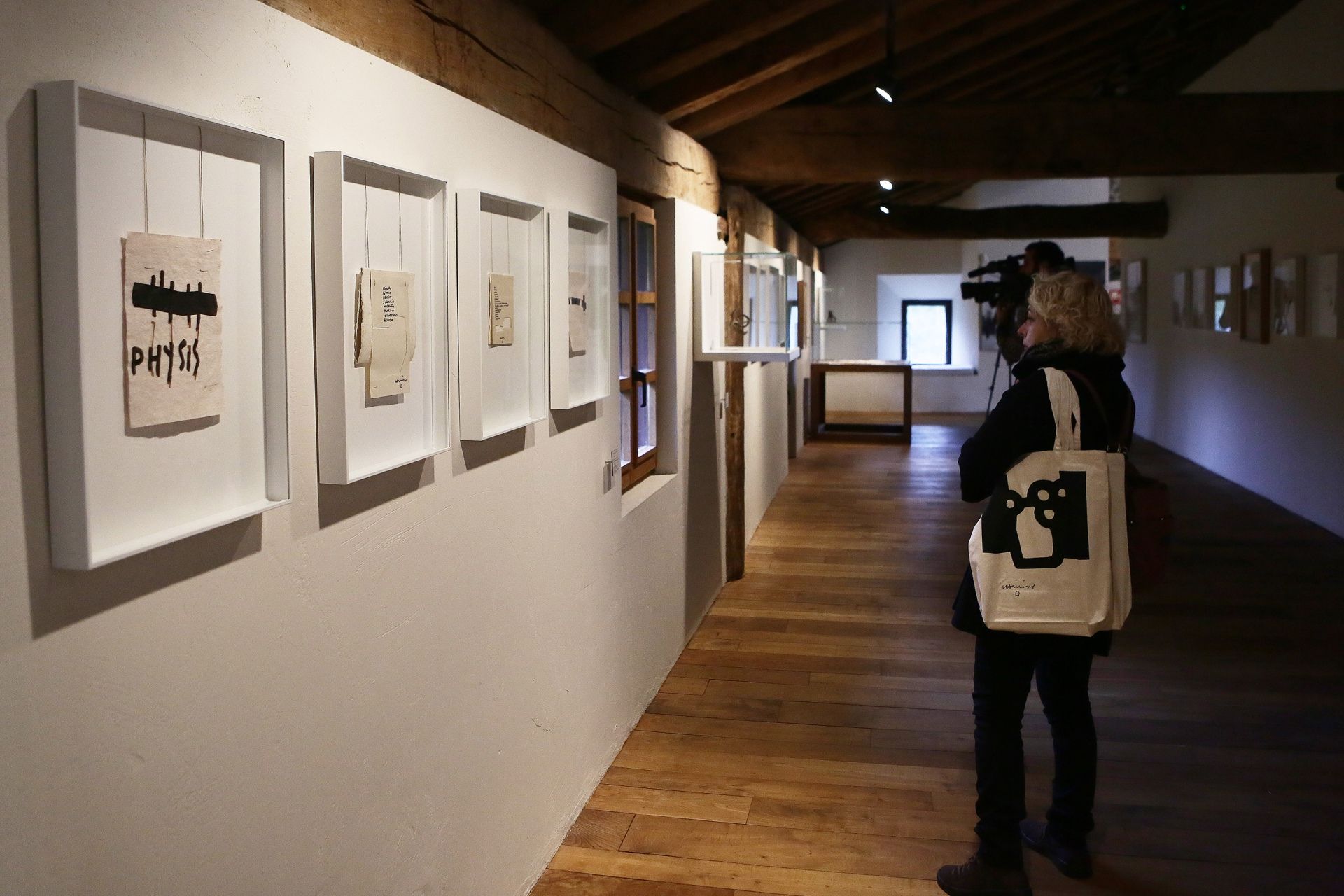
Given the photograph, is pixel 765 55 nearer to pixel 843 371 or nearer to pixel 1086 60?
pixel 1086 60

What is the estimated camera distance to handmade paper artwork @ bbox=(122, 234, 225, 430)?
4.40 feet

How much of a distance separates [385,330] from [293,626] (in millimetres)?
527

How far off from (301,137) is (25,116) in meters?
0.58

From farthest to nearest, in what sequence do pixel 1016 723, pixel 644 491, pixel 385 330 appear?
pixel 644 491 → pixel 1016 723 → pixel 385 330

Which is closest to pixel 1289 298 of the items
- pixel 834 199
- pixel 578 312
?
pixel 834 199

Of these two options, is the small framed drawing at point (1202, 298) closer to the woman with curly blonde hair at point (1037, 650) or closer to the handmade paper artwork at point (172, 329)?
the woman with curly blonde hair at point (1037, 650)

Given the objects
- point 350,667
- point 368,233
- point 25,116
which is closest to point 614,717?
point 350,667

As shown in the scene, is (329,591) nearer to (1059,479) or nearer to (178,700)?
(178,700)

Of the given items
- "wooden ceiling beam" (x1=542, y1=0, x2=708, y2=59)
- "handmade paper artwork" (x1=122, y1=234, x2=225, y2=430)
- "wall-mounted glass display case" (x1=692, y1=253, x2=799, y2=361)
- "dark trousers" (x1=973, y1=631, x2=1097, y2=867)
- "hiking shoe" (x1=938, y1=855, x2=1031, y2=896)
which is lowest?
"hiking shoe" (x1=938, y1=855, x2=1031, y2=896)

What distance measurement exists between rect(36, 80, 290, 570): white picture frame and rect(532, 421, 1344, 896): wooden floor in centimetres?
180

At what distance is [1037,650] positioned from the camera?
284 cm

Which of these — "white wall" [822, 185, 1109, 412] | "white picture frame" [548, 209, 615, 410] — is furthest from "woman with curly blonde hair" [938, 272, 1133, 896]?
"white wall" [822, 185, 1109, 412]

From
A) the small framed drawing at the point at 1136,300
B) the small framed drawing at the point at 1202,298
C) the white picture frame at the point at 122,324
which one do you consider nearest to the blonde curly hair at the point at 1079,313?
the white picture frame at the point at 122,324

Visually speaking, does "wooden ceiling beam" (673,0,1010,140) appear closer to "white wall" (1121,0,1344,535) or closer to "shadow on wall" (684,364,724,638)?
"shadow on wall" (684,364,724,638)
